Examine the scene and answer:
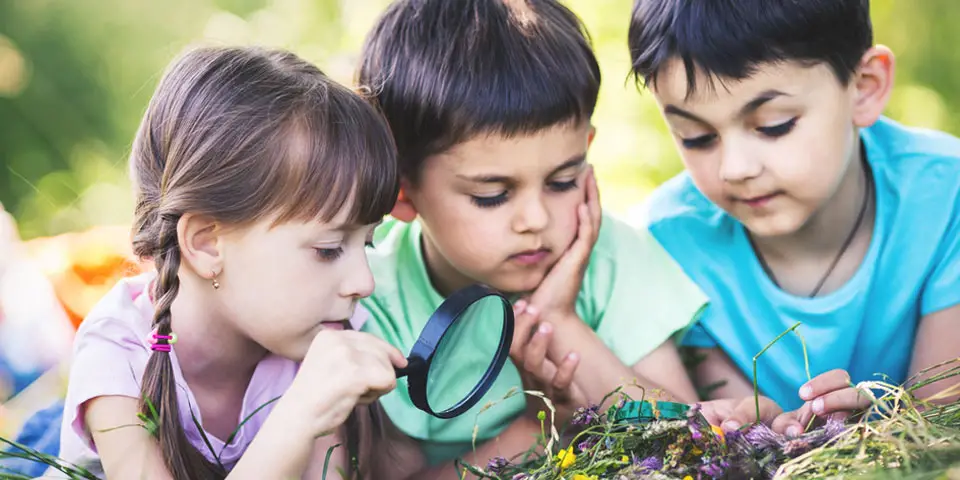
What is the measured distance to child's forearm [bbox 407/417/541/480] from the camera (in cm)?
258

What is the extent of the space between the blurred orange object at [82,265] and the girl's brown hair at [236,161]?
1.07 m

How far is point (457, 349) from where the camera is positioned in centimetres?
221

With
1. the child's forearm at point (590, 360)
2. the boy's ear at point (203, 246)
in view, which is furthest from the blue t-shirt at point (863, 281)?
the boy's ear at point (203, 246)

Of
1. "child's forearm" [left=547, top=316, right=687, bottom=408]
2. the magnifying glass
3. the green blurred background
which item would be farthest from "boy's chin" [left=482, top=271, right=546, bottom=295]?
the green blurred background

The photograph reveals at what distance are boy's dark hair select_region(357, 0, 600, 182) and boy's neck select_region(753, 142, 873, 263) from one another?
28.6 inches

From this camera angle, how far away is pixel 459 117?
8.13ft

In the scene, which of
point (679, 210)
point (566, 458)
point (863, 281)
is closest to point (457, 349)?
point (566, 458)

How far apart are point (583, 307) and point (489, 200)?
0.50m

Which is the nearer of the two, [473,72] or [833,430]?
[833,430]

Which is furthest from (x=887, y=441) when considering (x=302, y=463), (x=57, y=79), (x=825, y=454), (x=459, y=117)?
(x=57, y=79)

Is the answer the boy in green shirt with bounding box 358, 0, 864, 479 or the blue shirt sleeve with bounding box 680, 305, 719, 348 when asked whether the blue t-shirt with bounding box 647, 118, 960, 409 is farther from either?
the boy in green shirt with bounding box 358, 0, 864, 479

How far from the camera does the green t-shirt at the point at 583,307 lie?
2.69 meters

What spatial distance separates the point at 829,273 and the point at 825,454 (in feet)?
4.14

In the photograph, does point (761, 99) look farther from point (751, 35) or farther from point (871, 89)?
point (871, 89)
